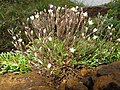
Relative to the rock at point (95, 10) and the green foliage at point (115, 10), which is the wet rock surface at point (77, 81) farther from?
the rock at point (95, 10)

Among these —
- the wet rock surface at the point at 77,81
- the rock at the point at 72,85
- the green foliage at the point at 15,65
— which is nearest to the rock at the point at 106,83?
the wet rock surface at the point at 77,81

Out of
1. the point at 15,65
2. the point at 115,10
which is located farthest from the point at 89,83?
the point at 115,10

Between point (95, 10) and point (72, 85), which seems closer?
point (72, 85)

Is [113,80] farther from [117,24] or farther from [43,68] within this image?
[117,24]

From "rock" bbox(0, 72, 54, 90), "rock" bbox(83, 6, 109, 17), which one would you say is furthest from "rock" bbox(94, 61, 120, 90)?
"rock" bbox(83, 6, 109, 17)

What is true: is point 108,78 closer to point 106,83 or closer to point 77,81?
point 106,83

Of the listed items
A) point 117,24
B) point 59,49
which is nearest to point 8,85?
point 59,49

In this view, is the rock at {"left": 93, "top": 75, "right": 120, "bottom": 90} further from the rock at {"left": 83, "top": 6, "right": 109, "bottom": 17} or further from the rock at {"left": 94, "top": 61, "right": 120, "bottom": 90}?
the rock at {"left": 83, "top": 6, "right": 109, "bottom": 17}

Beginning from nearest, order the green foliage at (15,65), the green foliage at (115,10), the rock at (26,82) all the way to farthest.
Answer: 1. the rock at (26,82)
2. the green foliage at (15,65)
3. the green foliage at (115,10)

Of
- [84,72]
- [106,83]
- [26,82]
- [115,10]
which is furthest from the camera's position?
[115,10]
